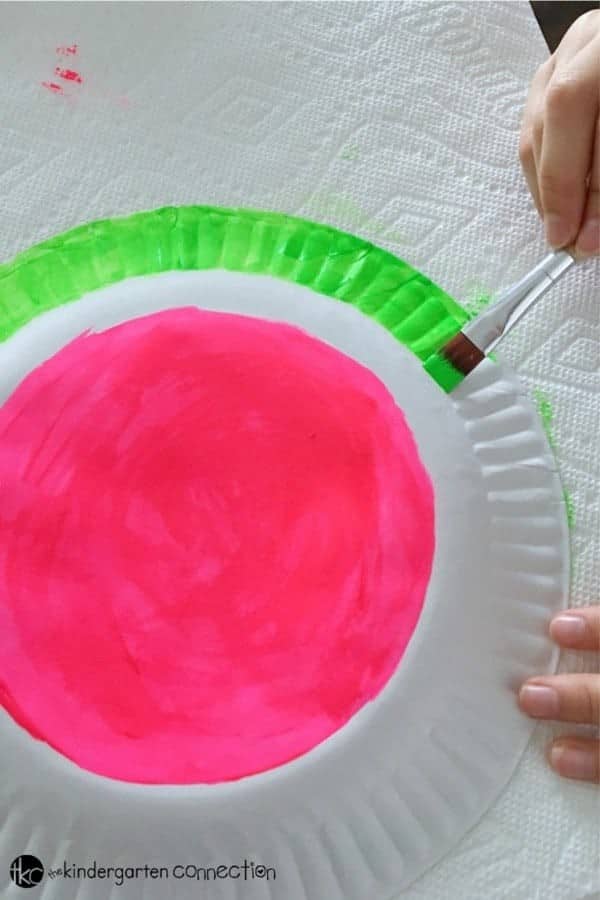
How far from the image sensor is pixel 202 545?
527 millimetres

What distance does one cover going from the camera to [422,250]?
2.06ft

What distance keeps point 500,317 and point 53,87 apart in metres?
0.36

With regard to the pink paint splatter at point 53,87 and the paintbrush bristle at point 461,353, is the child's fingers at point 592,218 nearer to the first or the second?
the paintbrush bristle at point 461,353

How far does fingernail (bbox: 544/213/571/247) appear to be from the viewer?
1.99ft

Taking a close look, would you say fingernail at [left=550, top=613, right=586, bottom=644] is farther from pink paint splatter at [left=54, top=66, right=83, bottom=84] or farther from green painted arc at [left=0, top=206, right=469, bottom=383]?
pink paint splatter at [left=54, top=66, right=83, bottom=84]

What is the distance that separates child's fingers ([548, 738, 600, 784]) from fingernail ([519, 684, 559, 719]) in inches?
0.8

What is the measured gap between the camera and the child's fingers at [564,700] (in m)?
0.52

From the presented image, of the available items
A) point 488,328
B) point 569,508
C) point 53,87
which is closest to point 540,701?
point 569,508

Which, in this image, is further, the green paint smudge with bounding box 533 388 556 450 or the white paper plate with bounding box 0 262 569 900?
the green paint smudge with bounding box 533 388 556 450

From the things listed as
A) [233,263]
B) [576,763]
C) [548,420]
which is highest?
[233,263]

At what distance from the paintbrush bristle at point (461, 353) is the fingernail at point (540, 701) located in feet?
0.64

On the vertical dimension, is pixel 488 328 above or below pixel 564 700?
above

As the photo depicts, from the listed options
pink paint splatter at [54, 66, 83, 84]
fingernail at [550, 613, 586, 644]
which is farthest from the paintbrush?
pink paint splatter at [54, 66, 83, 84]

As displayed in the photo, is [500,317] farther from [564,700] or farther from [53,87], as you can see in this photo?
[53,87]
